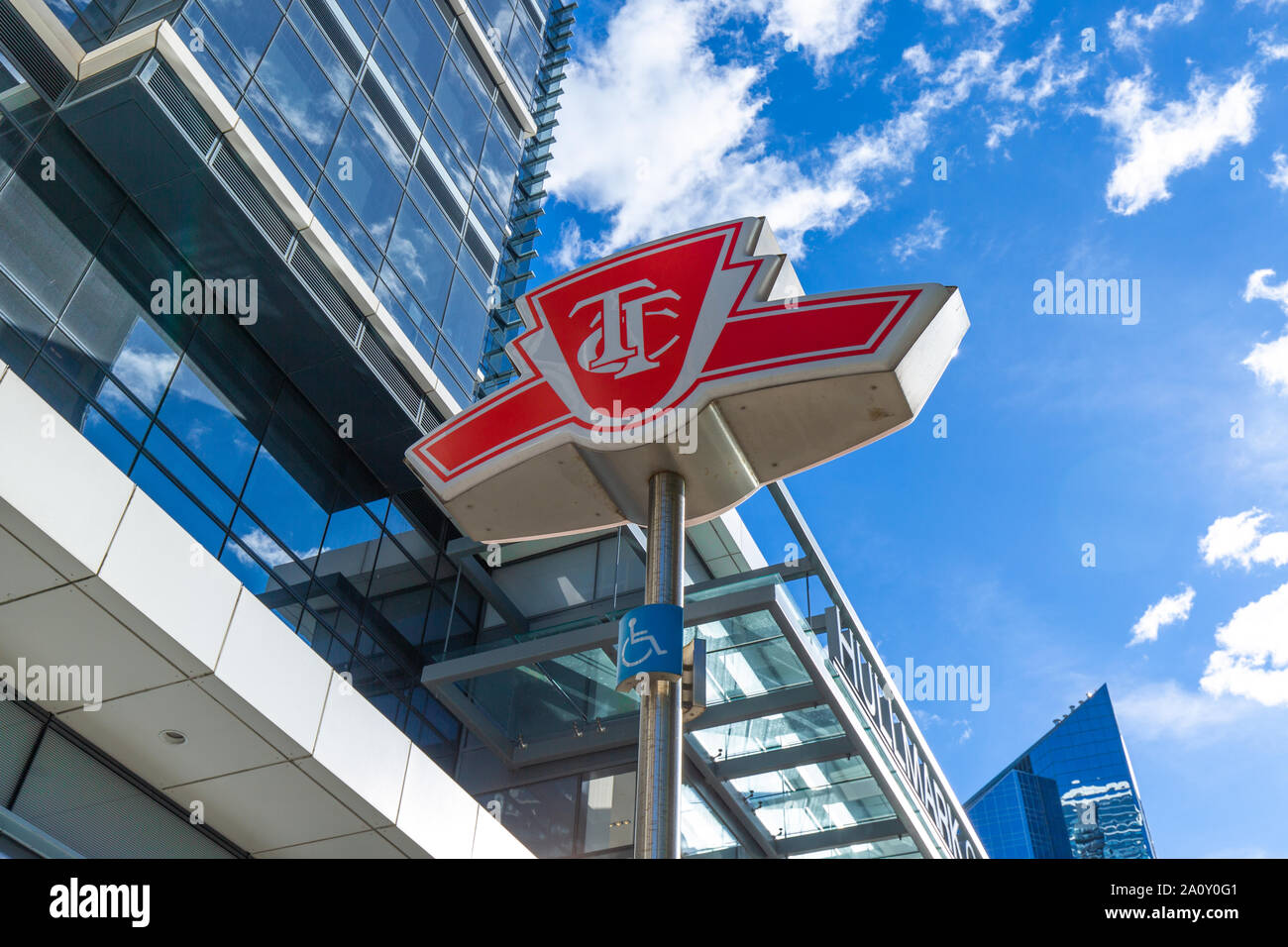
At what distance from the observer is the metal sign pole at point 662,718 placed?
5121mm

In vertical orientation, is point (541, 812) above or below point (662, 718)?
above

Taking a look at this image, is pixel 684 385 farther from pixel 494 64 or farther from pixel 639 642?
pixel 494 64

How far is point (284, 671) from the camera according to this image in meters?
9.80

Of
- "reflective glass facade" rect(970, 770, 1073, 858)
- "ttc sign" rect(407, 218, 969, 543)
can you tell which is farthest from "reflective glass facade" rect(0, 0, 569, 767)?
"reflective glass facade" rect(970, 770, 1073, 858)

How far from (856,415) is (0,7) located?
10.6 metres

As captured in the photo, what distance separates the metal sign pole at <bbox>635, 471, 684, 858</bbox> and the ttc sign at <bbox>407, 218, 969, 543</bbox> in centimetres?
26

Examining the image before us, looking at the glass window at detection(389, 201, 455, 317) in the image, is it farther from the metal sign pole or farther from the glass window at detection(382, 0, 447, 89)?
the metal sign pole

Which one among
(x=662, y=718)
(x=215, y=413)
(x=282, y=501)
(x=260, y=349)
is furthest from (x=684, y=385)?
(x=260, y=349)

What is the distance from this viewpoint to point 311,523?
48.8 ft

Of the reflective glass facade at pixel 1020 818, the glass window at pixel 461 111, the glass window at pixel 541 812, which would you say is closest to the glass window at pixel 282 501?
the glass window at pixel 541 812

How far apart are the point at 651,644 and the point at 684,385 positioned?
173cm

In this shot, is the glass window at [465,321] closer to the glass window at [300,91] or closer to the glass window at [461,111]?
the glass window at [461,111]

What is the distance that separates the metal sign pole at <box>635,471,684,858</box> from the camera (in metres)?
5.12
